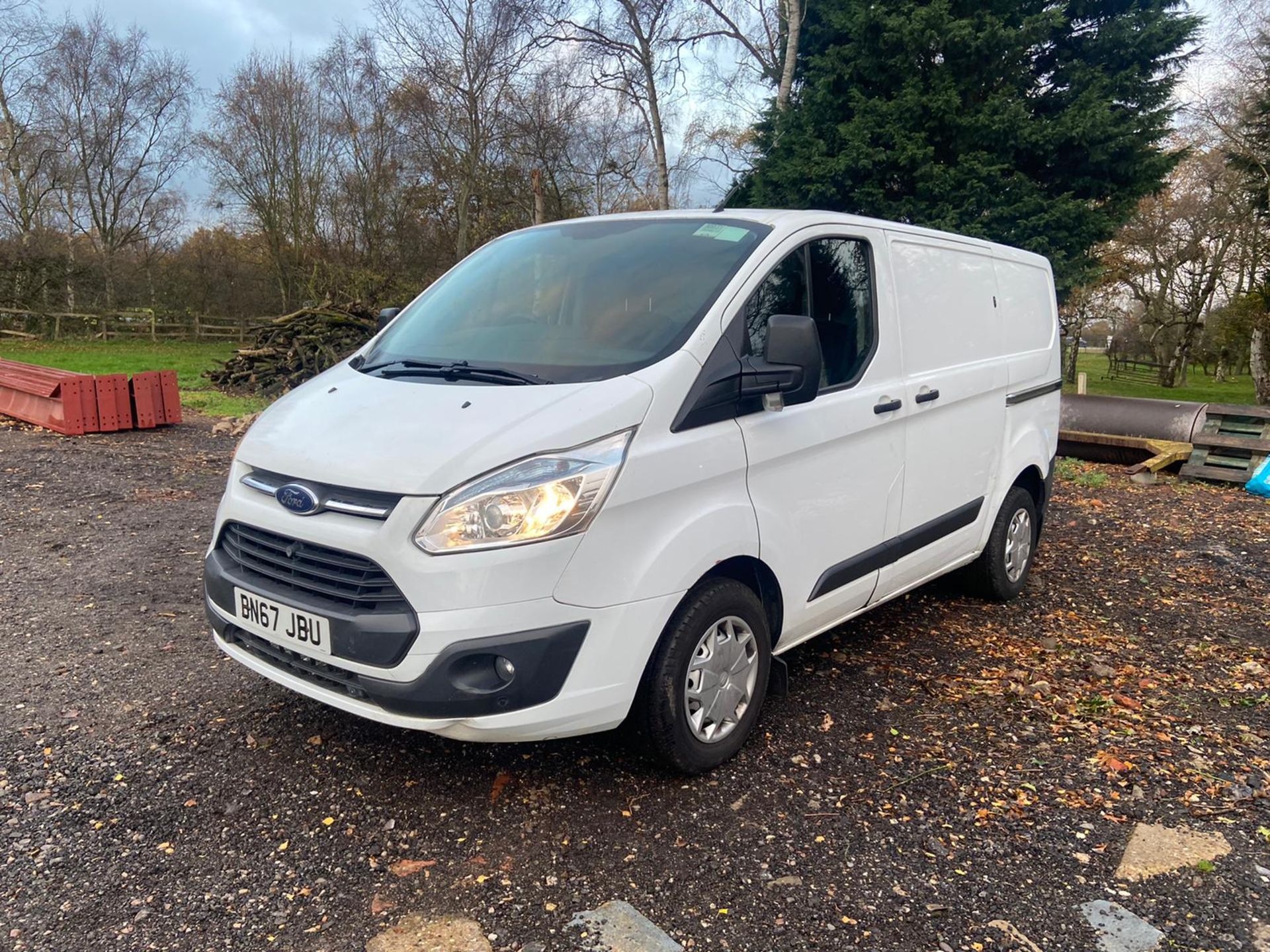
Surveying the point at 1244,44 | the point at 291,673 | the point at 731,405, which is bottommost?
the point at 291,673

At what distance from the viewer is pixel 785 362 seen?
9.49 ft

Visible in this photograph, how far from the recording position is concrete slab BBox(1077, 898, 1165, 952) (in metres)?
2.31

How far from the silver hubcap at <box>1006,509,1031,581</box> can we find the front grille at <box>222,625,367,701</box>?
374 centimetres

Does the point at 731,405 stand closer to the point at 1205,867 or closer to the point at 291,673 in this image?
the point at 291,673

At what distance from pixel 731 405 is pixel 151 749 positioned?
8.04 feet

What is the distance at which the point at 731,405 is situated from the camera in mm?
2951

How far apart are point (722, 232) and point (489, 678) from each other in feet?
6.38

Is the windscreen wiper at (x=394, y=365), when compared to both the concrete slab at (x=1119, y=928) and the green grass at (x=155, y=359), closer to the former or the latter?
the concrete slab at (x=1119, y=928)

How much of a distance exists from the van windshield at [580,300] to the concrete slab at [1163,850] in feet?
7.10

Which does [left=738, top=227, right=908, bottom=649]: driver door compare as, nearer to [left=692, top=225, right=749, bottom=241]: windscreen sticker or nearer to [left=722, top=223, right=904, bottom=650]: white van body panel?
[left=722, top=223, right=904, bottom=650]: white van body panel

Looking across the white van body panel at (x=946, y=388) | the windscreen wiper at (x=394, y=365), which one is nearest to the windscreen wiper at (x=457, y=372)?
the windscreen wiper at (x=394, y=365)

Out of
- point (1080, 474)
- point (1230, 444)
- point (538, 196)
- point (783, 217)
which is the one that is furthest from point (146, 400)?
point (538, 196)

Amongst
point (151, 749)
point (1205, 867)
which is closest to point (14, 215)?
point (151, 749)

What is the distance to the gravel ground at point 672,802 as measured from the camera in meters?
2.38
